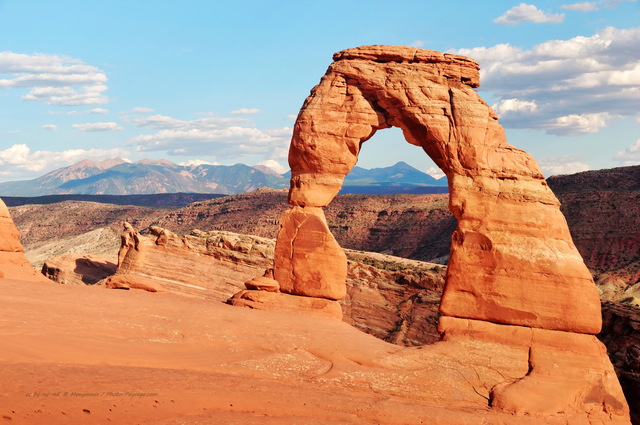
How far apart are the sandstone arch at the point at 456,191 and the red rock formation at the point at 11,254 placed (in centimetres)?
1031

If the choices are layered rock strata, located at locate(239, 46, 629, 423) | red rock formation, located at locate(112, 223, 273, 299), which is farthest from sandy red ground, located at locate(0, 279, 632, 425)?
red rock formation, located at locate(112, 223, 273, 299)

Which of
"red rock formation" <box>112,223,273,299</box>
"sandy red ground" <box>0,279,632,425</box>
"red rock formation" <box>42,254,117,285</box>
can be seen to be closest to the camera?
"sandy red ground" <box>0,279,632,425</box>

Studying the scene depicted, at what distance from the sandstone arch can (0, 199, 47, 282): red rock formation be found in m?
10.3

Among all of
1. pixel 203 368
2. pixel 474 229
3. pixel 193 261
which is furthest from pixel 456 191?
Answer: pixel 193 261

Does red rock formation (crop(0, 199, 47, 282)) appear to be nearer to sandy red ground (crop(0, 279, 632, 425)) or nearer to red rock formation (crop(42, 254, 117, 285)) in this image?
sandy red ground (crop(0, 279, 632, 425))

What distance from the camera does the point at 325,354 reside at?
18.0 metres

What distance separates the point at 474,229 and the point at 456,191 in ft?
4.15

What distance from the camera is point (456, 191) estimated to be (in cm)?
2078

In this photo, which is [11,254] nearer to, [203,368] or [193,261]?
[193,261]

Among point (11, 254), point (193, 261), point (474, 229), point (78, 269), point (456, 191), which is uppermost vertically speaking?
point (456, 191)

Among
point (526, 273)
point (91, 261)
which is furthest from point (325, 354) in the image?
point (91, 261)

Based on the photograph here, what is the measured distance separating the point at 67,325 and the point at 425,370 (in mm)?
9026

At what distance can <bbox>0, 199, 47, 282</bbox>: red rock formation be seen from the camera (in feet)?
86.6

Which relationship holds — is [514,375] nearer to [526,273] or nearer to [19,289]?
[526,273]
